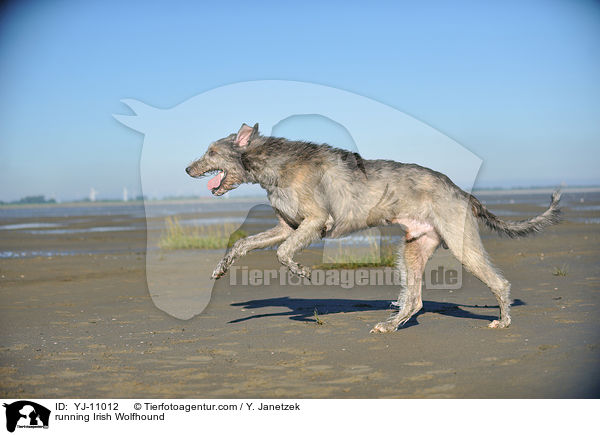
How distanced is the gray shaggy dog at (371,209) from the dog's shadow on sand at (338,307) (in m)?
1.18

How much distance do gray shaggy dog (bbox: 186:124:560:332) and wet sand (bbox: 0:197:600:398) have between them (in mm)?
986

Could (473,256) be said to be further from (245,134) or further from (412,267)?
(245,134)

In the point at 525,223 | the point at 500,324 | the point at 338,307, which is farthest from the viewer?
the point at 338,307

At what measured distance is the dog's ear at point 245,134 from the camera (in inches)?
380

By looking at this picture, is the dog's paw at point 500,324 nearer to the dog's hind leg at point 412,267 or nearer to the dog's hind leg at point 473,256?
the dog's hind leg at point 473,256

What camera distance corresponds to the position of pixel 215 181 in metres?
9.91

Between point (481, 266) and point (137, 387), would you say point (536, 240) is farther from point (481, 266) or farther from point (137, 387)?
point (137, 387)

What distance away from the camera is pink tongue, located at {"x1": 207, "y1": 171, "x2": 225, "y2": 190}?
32.4ft
